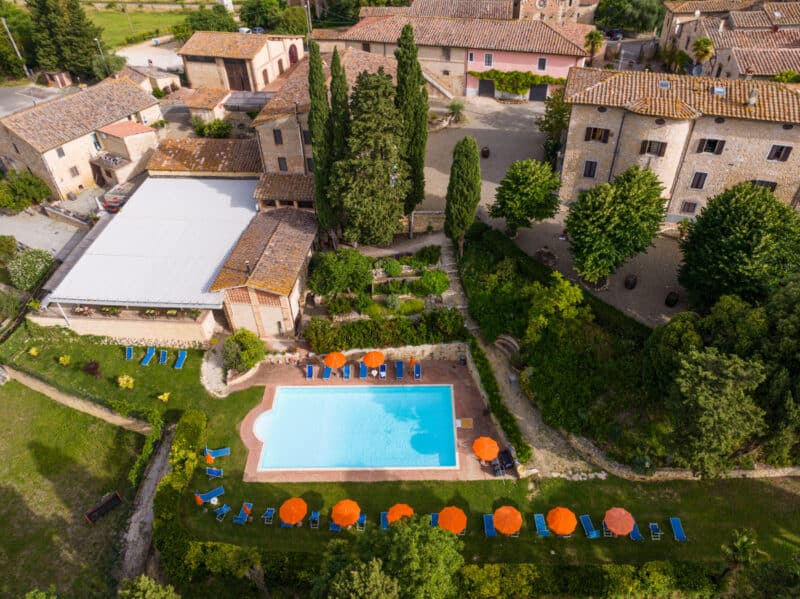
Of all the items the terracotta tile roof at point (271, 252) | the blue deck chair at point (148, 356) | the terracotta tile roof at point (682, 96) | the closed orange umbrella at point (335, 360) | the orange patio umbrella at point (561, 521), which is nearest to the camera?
the orange patio umbrella at point (561, 521)

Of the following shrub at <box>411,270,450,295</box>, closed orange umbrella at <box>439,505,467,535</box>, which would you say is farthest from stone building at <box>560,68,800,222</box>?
closed orange umbrella at <box>439,505,467,535</box>

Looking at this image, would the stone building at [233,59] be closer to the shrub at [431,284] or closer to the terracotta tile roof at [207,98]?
the terracotta tile roof at [207,98]

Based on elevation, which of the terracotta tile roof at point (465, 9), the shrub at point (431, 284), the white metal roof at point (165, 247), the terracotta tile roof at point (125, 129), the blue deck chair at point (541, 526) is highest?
the terracotta tile roof at point (465, 9)

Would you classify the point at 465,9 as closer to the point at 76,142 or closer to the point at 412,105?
the point at 412,105

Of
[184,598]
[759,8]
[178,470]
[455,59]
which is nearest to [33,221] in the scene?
[178,470]

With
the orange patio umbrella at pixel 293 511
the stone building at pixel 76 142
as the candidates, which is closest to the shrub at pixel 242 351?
the orange patio umbrella at pixel 293 511
